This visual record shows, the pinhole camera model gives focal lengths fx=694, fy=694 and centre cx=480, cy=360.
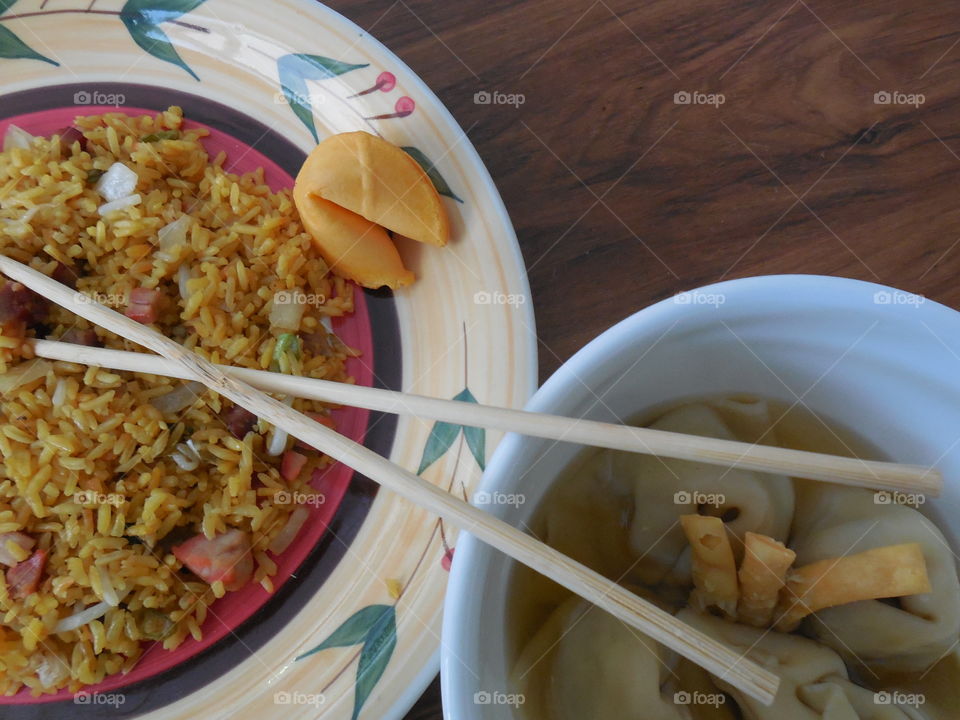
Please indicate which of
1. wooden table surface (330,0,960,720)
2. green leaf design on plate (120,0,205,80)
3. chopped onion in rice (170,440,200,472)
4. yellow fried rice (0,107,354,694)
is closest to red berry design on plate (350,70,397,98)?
wooden table surface (330,0,960,720)

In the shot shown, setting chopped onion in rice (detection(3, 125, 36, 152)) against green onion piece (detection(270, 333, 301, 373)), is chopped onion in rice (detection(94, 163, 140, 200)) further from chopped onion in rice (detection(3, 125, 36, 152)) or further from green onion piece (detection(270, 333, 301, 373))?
green onion piece (detection(270, 333, 301, 373))

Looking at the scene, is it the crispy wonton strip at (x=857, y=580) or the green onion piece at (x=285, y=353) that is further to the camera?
the green onion piece at (x=285, y=353)

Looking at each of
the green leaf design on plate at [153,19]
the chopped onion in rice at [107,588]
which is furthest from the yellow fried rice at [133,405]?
the green leaf design on plate at [153,19]

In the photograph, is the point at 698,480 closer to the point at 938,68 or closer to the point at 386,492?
the point at 386,492

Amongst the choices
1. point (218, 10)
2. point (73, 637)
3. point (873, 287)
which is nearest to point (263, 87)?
point (218, 10)

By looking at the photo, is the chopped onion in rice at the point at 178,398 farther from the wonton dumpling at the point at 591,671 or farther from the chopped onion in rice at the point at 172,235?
the wonton dumpling at the point at 591,671
